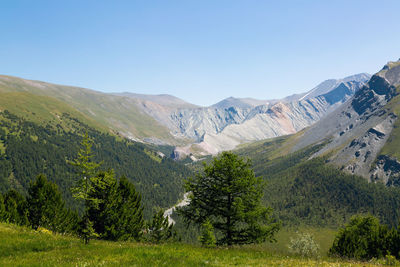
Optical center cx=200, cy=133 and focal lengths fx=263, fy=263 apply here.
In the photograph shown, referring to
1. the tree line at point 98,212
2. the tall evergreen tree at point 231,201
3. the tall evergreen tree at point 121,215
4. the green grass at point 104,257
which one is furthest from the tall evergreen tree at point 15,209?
the green grass at point 104,257

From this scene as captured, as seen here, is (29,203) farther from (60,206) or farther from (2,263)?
(2,263)

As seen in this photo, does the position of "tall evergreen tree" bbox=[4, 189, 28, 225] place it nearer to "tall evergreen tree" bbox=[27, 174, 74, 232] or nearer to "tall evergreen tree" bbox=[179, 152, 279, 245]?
"tall evergreen tree" bbox=[27, 174, 74, 232]

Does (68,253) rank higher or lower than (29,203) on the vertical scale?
higher

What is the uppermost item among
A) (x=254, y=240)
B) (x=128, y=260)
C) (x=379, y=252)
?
(x=128, y=260)

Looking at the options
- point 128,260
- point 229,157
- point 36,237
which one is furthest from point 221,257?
point 229,157

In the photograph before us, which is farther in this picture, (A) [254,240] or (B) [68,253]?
(A) [254,240]

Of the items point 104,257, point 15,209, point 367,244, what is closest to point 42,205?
point 15,209

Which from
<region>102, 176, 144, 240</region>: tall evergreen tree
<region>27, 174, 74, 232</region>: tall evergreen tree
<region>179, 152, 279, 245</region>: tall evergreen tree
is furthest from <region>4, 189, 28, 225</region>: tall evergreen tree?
<region>179, 152, 279, 245</region>: tall evergreen tree

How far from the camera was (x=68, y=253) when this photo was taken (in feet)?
46.4

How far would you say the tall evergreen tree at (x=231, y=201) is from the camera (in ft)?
102

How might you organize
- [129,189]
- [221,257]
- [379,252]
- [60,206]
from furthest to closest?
1. [379,252]
2. [60,206]
3. [129,189]
4. [221,257]

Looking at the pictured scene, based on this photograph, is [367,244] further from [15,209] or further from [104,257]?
[15,209]

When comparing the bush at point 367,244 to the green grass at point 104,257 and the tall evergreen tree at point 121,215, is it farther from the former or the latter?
the green grass at point 104,257

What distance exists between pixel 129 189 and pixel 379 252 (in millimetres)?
57797
